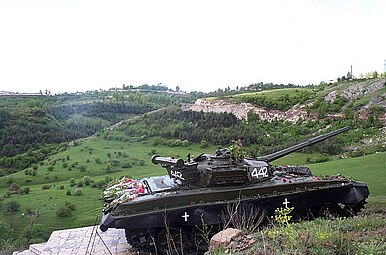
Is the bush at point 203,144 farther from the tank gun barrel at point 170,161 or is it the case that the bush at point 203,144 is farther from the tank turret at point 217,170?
the tank turret at point 217,170

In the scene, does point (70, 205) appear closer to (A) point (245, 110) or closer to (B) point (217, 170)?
(B) point (217, 170)

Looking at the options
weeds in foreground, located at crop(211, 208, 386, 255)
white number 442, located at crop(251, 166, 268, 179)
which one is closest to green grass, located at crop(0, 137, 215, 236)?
white number 442, located at crop(251, 166, 268, 179)

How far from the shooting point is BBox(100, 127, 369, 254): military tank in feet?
27.6

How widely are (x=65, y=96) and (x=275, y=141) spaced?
51089 mm

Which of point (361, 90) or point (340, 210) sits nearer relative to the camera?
point (340, 210)

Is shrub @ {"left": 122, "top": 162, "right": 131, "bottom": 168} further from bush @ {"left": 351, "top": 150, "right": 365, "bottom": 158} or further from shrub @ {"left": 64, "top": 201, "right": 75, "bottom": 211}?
bush @ {"left": 351, "top": 150, "right": 365, "bottom": 158}

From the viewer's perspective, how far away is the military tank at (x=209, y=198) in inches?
332

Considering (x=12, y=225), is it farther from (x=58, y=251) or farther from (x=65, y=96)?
(x=65, y=96)

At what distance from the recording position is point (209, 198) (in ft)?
28.3

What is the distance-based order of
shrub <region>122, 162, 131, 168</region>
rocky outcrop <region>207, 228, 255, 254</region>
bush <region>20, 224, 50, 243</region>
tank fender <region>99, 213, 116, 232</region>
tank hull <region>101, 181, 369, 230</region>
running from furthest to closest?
shrub <region>122, 162, 131, 168</region> < bush <region>20, 224, 50, 243</region> < tank fender <region>99, 213, 116, 232</region> < tank hull <region>101, 181, 369, 230</region> < rocky outcrop <region>207, 228, 255, 254</region>

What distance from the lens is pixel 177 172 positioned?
30.5 ft

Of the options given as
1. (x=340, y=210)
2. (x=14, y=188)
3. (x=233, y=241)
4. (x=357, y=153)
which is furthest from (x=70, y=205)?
(x=233, y=241)

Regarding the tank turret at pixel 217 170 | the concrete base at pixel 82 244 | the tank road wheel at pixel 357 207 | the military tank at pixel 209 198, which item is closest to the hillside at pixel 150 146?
the tank road wheel at pixel 357 207

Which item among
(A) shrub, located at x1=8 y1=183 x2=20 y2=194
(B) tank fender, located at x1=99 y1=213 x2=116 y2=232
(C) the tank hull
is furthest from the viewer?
(A) shrub, located at x1=8 y1=183 x2=20 y2=194
